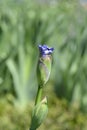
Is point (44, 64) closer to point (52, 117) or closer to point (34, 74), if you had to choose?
point (52, 117)

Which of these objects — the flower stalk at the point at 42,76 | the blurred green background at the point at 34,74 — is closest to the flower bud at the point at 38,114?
the flower stalk at the point at 42,76

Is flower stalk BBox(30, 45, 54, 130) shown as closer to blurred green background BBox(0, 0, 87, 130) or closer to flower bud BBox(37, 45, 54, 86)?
flower bud BBox(37, 45, 54, 86)

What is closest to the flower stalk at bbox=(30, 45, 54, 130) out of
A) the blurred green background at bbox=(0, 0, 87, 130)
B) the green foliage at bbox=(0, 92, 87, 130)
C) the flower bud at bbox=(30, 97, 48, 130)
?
the flower bud at bbox=(30, 97, 48, 130)

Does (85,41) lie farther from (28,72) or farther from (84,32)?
(28,72)

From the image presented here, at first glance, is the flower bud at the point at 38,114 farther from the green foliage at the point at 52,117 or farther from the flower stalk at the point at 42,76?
the green foliage at the point at 52,117

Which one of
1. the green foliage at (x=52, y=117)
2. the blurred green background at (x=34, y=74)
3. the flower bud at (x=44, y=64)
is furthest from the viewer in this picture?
the blurred green background at (x=34, y=74)

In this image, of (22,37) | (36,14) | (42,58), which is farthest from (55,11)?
(42,58)
